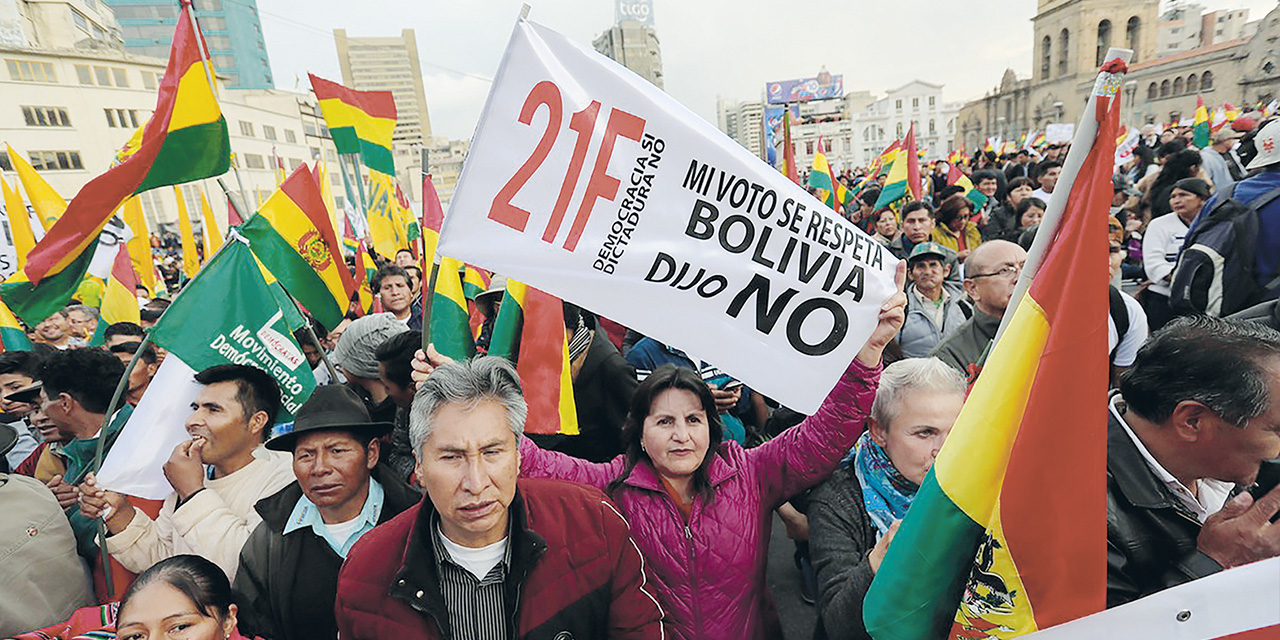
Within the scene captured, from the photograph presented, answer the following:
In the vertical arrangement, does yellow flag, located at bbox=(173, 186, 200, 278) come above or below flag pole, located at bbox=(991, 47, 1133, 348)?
above

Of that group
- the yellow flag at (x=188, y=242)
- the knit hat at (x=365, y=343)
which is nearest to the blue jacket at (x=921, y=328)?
the knit hat at (x=365, y=343)

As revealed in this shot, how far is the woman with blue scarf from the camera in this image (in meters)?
2.05

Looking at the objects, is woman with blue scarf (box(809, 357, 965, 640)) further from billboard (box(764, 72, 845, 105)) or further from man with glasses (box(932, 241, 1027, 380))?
billboard (box(764, 72, 845, 105))

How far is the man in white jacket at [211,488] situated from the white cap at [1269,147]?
6.06m

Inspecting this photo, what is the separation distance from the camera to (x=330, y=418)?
7.79 ft

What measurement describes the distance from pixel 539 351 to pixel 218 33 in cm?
11110

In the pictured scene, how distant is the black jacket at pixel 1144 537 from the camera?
1.54 metres

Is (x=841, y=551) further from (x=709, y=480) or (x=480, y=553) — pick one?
(x=480, y=553)

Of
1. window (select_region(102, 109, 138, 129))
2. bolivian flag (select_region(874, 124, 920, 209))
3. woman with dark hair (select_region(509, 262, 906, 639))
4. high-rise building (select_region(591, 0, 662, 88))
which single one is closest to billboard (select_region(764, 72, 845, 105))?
high-rise building (select_region(591, 0, 662, 88))

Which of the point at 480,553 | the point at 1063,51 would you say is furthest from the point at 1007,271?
the point at 1063,51

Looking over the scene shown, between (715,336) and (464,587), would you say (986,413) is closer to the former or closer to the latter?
(715,336)

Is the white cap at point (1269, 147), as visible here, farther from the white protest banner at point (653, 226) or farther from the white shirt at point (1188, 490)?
the white protest banner at point (653, 226)

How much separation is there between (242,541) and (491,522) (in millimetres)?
1183

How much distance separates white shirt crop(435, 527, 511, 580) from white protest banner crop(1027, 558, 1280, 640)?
5.13ft
